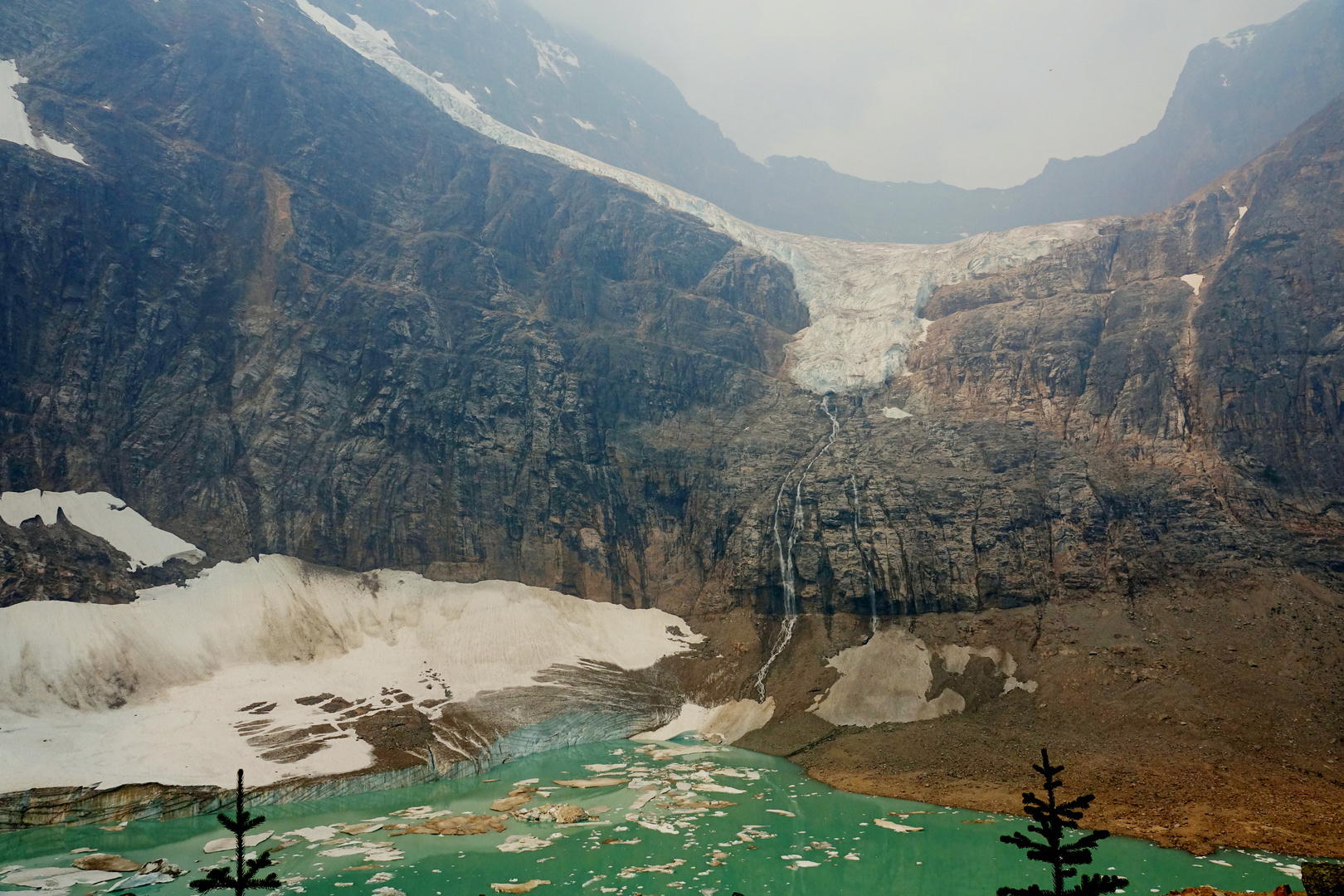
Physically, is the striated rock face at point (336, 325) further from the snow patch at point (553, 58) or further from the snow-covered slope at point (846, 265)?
the snow patch at point (553, 58)

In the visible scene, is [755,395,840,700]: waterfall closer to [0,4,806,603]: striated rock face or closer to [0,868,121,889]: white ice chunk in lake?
[0,4,806,603]: striated rock face

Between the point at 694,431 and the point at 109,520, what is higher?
the point at 694,431

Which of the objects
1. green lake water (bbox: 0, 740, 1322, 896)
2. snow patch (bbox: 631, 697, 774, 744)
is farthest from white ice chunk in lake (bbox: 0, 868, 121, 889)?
snow patch (bbox: 631, 697, 774, 744)

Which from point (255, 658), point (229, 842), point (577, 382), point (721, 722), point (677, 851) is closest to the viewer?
point (677, 851)

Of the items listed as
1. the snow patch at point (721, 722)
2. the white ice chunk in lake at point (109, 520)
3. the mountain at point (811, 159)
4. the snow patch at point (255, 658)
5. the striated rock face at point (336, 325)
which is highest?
the mountain at point (811, 159)

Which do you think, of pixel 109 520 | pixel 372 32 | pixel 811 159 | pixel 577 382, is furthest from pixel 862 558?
pixel 811 159

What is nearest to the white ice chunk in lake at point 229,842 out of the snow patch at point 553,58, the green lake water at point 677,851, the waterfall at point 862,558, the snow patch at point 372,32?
the green lake water at point 677,851

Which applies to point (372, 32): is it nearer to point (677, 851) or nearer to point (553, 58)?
point (553, 58)
